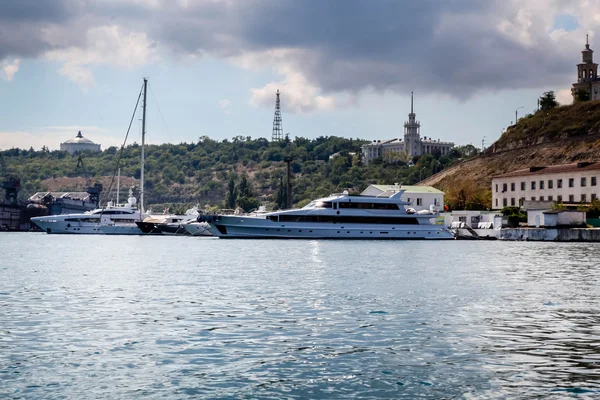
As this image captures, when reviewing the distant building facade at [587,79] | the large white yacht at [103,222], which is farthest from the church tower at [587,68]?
the large white yacht at [103,222]

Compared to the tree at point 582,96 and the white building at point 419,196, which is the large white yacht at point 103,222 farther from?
the tree at point 582,96

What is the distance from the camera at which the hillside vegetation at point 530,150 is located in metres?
126

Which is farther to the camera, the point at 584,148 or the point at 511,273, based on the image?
the point at 584,148

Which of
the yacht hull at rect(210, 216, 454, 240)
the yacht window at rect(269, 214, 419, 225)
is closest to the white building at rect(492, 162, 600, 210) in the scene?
the yacht hull at rect(210, 216, 454, 240)

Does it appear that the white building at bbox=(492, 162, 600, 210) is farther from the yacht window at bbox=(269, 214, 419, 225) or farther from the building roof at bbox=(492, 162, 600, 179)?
the yacht window at bbox=(269, 214, 419, 225)

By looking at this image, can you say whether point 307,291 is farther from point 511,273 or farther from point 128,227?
point 128,227

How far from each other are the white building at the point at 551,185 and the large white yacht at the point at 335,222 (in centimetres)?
2682

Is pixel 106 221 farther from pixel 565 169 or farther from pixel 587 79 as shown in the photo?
pixel 587 79

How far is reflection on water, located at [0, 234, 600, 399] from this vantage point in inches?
474

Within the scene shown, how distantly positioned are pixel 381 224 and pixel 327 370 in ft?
238

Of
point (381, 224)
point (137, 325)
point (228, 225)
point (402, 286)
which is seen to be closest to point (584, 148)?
point (381, 224)

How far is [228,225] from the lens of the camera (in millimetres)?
84688

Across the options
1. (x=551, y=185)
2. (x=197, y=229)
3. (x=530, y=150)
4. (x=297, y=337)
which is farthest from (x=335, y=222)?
(x=530, y=150)

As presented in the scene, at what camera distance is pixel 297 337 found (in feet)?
53.6
